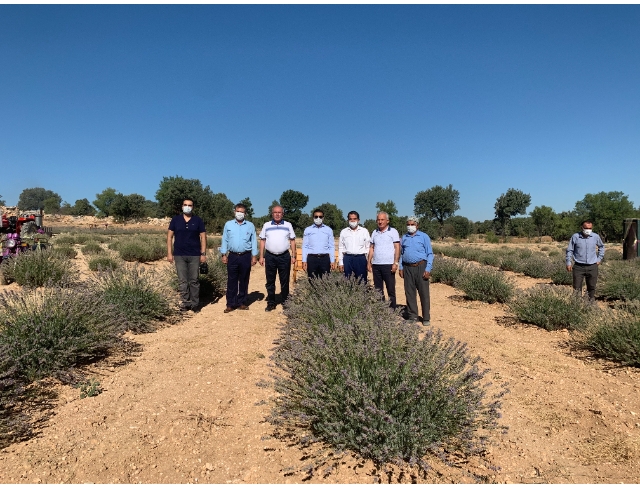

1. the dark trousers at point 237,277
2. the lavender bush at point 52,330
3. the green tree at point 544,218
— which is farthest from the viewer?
the green tree at point 544,218

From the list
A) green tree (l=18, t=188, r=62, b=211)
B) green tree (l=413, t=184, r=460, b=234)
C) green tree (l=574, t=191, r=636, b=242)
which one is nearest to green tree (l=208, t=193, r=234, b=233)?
green tree (l=413, t=184, r=460, b=234)

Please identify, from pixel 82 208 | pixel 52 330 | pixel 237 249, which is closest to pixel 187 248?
pixel 237 249

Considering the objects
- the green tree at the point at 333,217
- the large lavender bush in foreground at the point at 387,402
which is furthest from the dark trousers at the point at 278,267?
the green tree at the point at 333,217

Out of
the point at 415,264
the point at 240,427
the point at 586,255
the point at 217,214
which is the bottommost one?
the point at 240,427

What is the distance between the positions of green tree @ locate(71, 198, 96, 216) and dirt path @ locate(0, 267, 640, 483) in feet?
266

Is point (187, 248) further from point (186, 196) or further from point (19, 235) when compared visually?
point (186, 196)

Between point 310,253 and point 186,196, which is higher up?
point 186,196

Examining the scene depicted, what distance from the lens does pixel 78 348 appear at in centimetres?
380

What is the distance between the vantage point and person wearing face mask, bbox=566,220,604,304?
253 inches

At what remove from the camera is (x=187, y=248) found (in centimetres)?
610

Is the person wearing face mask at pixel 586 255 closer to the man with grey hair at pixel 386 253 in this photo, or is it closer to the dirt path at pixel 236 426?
the dirt path at pixel 236 426

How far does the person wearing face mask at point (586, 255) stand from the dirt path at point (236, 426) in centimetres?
254

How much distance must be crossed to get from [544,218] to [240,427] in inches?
2108

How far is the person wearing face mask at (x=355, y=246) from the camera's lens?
6.25 metres
